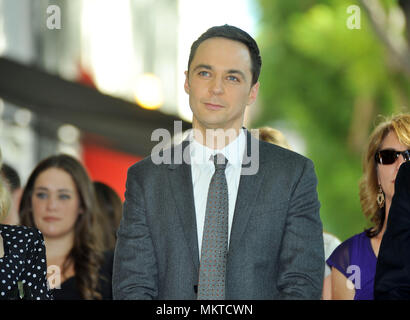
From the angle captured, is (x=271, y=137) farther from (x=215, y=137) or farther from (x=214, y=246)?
(x=214, y=246)

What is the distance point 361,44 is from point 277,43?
471 cm

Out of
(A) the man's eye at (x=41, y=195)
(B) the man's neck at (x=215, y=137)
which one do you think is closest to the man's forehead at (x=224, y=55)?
(B) the man's neck at (x=215, y=137)

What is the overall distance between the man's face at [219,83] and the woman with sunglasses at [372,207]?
0.96 metres

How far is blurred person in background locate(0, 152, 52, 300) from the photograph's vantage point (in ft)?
10.3

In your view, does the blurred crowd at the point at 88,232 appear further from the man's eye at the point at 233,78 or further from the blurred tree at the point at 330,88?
the blurred tree at the point at 330,88

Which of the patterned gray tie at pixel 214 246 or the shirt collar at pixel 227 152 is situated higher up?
the shirt collar at pixel 227 152

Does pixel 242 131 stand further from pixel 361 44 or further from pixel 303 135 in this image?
pixel 303 135

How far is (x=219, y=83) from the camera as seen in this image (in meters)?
3.27

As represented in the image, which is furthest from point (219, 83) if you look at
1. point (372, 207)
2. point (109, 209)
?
point (109, 209)

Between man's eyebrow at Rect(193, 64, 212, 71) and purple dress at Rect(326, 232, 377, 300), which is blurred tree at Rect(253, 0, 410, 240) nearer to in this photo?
purple dress at Rect(326, 232, 377, 300)

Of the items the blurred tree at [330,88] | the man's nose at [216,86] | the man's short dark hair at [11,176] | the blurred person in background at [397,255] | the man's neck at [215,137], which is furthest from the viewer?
the blurred tree at [330,88]

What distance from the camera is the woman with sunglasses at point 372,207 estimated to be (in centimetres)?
392

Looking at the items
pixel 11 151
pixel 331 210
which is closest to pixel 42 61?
pixel 11 151
